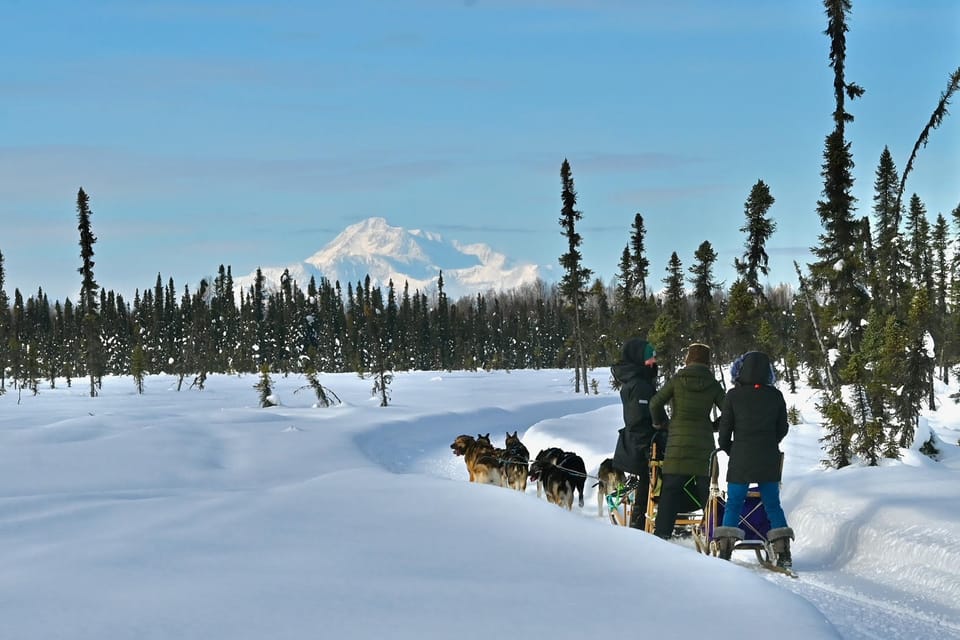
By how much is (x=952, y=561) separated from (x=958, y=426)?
38.5m

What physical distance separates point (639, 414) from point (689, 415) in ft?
2.86

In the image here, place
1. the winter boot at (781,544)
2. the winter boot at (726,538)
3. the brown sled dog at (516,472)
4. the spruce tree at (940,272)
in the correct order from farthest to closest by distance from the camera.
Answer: the spruce tree at (940,272)
the brown sled dog at (516,472)
the winter boot at (726,538)
the winter boot at (781,544)

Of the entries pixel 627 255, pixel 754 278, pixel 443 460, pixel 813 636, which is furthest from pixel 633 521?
pixel 627 255

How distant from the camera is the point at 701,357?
814cm

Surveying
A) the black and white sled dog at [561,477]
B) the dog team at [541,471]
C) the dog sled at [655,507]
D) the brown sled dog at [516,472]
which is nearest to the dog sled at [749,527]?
the dog sled at [655,507]

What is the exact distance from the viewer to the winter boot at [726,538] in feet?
25.0

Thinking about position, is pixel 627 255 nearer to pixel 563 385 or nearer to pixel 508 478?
pixel 563 385

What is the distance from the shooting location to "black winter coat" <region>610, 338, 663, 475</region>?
8891 millimetres

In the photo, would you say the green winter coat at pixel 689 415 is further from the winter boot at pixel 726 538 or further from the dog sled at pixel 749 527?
the winter boot at pixel 726 538

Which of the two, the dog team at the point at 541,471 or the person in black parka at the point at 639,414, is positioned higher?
the person in black parka at the point at 639,414

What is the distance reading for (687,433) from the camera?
811 centimetres

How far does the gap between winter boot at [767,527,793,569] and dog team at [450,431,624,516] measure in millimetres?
2710

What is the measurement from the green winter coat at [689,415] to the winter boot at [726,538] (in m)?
0.66

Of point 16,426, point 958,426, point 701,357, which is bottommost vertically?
point 958,426
